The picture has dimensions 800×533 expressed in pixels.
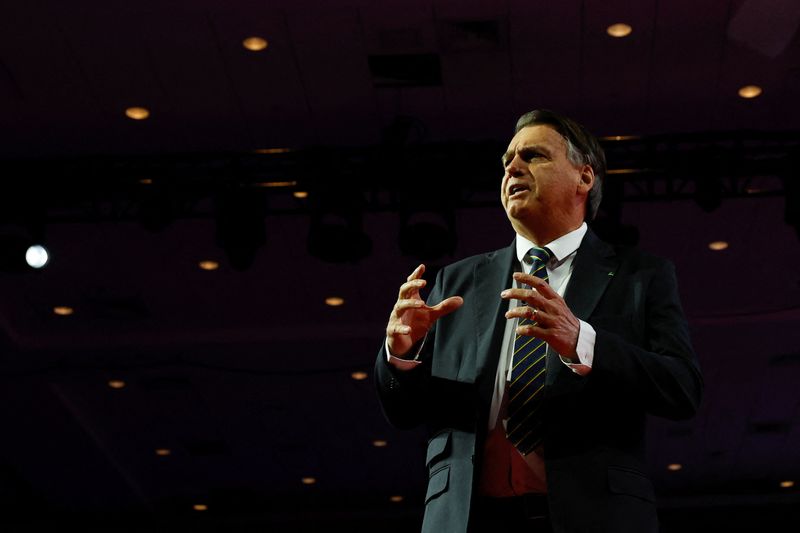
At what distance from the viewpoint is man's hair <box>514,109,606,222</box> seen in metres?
1.92

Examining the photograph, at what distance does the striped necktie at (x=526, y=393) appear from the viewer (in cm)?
167

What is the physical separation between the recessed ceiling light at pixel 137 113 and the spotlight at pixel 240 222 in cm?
65

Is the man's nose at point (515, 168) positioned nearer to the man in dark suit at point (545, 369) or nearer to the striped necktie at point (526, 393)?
the man in dark suit at point (545, 369)

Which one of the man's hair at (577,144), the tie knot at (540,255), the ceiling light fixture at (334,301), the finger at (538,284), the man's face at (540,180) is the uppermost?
the ceiling light fixture at (334,301)

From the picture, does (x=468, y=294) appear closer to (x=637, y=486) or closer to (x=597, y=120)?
(x=637, y=486)

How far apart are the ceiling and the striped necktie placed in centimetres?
426

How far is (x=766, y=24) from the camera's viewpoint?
19.2 feet

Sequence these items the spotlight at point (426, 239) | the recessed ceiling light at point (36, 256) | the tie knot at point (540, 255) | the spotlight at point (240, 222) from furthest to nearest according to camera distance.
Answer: the recessed ceiling light at point (36, 256) → the spotlight at point (240, 222) → the spotlight at point (426, 239) → the tie knot at point (540, 255)

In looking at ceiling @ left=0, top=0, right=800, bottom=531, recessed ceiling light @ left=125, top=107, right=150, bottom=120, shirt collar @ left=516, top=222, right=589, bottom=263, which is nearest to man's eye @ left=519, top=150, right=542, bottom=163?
shirt collar @ left=516, top=222, right=589, bottom=263

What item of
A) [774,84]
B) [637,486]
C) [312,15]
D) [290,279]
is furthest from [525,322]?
[290,279]

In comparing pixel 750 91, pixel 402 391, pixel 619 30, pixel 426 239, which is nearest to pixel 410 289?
pixel 402 391

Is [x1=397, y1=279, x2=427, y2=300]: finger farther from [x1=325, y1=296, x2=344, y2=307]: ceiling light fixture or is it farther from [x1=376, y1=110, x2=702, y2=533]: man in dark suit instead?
[x1=325, y1=296, x2=344, y2=307]: ceiling light fixture

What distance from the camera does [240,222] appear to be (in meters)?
6.54

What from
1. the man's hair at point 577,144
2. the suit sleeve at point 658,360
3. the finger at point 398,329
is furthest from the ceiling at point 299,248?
the finger at point 398,329
